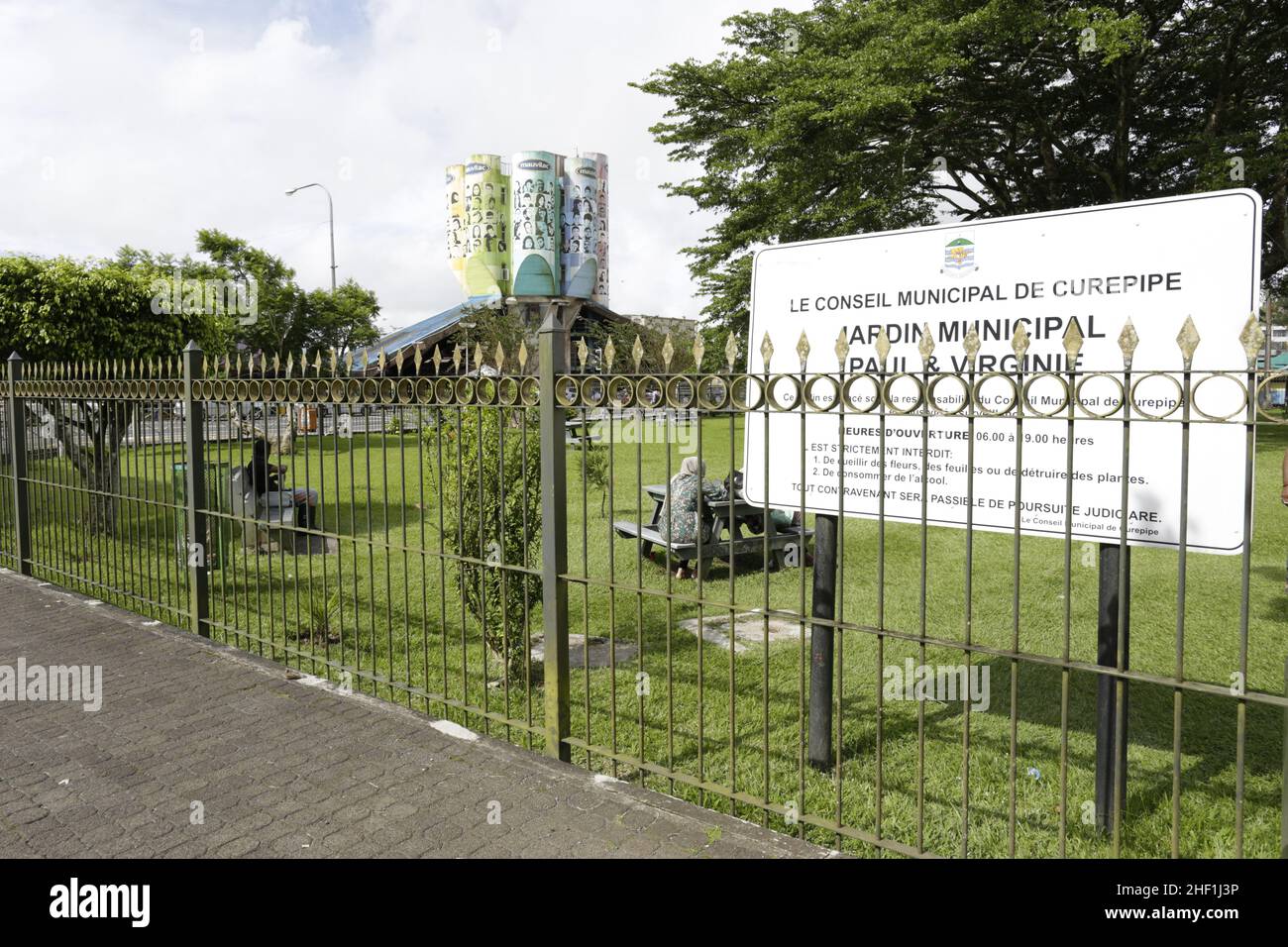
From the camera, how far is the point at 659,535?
864 cm

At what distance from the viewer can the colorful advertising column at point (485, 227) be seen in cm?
4419

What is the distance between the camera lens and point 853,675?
610 cm

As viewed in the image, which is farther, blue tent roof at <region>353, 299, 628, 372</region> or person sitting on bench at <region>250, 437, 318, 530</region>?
blue tent roof at <region>353, 299, 628, 372</region>

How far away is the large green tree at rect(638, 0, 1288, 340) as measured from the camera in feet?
59.3

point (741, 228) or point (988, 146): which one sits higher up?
point (988, 146)

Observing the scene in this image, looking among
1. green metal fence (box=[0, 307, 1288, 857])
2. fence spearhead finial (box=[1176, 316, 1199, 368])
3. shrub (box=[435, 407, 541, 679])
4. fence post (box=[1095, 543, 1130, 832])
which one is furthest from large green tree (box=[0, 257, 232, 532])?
fence spearhead finial (box=[1176, 316, 1199, 368])

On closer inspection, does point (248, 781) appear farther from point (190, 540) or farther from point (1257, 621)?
point (1257, 621)

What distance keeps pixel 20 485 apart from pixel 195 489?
3.08 m

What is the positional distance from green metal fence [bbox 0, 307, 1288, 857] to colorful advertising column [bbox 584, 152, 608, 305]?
129 feet

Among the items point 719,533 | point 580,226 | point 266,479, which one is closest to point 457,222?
point 580,226

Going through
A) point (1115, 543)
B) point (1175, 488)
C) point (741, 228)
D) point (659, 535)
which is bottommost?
point (659, 535)

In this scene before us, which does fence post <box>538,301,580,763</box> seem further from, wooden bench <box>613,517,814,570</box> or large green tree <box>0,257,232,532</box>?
large green tree <box>0,257,232,532</box>

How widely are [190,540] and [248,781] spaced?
2.57 meters
